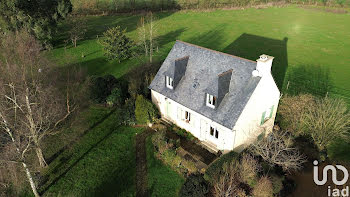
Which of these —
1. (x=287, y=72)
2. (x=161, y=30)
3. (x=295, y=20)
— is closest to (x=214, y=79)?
(x=287, y=72)

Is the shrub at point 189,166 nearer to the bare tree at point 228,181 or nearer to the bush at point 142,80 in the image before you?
the bare tree at point 228,181

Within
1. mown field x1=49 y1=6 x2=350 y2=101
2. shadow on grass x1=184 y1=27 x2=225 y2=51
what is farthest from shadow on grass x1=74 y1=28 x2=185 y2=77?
shadow on grass x1=184 y1=27 x2=225 y2=51

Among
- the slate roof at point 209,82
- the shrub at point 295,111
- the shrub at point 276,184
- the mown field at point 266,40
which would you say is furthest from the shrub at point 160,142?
the mown field at point 266,40

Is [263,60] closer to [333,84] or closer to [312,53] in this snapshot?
[333,84]

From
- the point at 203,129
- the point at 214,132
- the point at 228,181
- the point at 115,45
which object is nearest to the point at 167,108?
the point at 203,129

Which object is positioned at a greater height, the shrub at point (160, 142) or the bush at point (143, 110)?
the bush at point (143, 110)

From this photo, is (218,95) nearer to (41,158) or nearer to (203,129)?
(203,129)
